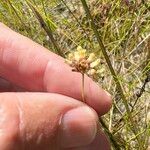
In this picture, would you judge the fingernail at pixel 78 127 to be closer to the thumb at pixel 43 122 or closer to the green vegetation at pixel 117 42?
the thumb at pixel 43 122

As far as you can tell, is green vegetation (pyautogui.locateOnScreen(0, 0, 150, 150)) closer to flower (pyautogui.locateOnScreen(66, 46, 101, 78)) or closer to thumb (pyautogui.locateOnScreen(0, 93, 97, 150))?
thumb (pyautogui.locateOnScreen(0, 93, 97, 150))

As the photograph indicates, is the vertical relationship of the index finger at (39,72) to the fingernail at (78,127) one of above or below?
above

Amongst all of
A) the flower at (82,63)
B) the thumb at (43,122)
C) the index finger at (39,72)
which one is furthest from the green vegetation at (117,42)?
the flower at (82,63)

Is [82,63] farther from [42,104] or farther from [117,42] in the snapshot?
[117,42]

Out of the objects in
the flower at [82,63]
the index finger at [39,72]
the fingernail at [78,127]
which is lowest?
the fingernail at [78,127]

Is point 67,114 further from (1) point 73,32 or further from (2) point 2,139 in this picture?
(1) point 73,32

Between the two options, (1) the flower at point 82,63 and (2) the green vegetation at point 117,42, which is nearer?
(1) the flower at point 82,63

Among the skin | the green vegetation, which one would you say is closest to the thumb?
the skin
